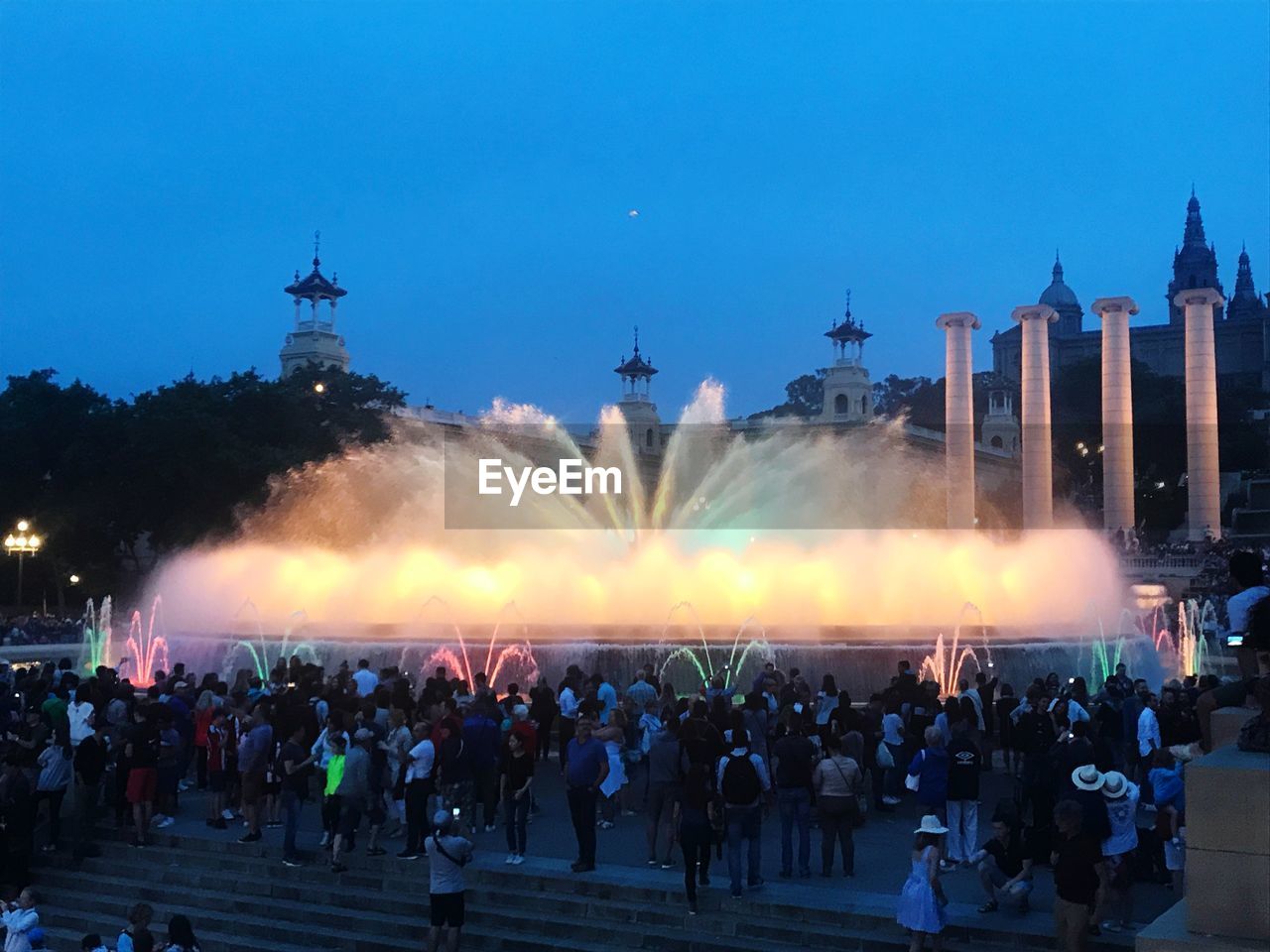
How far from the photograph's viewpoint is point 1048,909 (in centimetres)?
1045

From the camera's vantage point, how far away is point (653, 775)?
11.8 meters

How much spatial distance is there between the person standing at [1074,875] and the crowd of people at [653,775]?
0.05 ft

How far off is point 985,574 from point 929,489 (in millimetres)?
58012

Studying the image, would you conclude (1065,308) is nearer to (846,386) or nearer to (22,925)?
(846,386)

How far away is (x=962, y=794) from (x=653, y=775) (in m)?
2.68

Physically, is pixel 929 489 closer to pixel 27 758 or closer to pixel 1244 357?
pixel 1244 357

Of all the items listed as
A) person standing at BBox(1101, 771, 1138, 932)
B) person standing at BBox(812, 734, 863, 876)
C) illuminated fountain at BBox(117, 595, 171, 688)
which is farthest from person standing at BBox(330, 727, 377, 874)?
illuminated fountain at BBox(117, 595, 171, 688)

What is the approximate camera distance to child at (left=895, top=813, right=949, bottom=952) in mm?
9203

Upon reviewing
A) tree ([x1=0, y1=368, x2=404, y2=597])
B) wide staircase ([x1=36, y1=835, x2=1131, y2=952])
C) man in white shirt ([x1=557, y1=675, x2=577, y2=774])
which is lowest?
wide staircase ([x1=36, y1=835, x2=1131, y2=952])

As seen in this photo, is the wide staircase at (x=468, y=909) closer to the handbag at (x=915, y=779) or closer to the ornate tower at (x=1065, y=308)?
the handbag at (x=915, y=779)

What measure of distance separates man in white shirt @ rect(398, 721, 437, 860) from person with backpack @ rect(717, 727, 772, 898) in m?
2.86

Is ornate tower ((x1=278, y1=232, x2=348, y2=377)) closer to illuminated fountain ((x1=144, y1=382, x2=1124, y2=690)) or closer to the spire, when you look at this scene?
illuminated fountain ((x1=144, y1=382, x2=1124, y2=690))

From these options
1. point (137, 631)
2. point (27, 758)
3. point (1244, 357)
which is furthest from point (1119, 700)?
point (1244, 357)

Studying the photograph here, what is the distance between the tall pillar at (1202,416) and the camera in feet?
172
